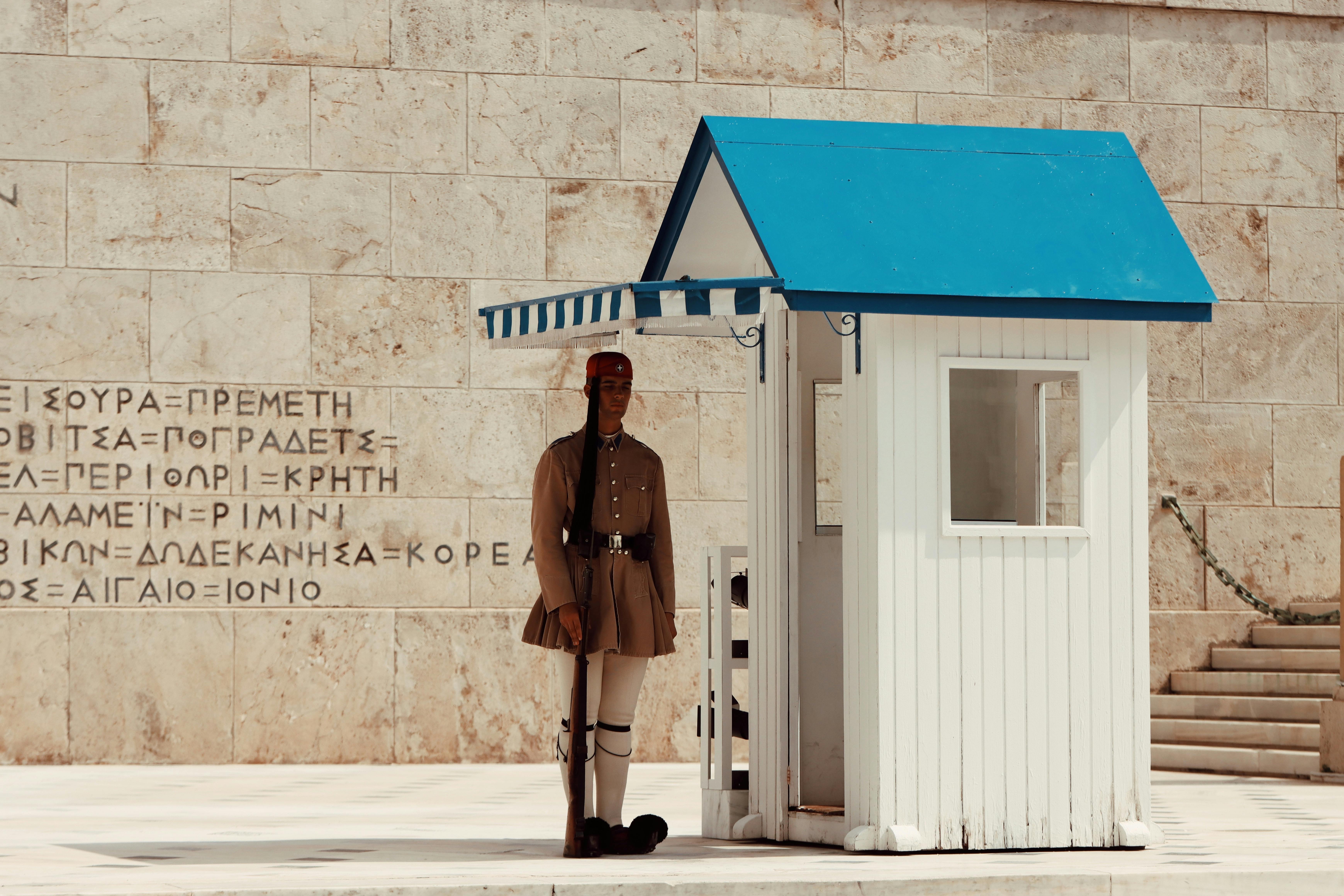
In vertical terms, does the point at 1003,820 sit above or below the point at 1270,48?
below

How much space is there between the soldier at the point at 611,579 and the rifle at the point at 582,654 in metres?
0.03

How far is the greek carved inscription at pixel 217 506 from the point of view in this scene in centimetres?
1161

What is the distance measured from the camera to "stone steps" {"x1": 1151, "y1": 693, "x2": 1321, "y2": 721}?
1169 centimetres

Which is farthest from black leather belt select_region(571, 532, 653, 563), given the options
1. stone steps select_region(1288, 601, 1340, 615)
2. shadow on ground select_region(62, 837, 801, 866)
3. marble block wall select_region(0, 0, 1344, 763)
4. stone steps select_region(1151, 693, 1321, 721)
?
stone steps select_region(1288, 601, 1340, 615)

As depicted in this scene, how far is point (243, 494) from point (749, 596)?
5.23m

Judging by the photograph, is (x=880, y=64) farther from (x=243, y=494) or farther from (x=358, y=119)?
(x=243, y=494)

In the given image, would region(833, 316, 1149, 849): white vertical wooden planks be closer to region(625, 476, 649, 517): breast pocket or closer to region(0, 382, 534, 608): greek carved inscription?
region(625, 476, 649, 517): breast pocket

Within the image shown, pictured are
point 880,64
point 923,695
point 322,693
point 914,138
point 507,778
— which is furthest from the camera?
point 880,64

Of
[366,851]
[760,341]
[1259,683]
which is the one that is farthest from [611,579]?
[1259,683]

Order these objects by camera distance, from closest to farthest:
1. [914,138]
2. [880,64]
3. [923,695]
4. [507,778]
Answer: [923,695]
[914,138]
[507,778]
[880,64]

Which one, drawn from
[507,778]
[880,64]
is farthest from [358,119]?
[507,778]

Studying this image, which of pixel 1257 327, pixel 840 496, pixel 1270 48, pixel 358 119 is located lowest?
pixel 840 496

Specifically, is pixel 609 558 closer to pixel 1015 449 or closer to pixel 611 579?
pixel 611 579

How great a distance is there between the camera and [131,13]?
12.0 metres
